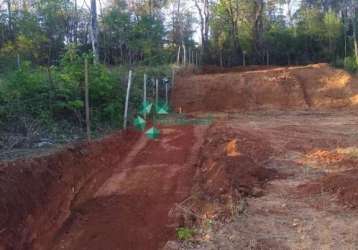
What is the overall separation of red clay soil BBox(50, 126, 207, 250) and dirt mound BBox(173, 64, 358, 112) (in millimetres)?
12956

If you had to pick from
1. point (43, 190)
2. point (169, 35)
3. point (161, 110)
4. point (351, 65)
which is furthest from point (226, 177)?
point (169, 35)

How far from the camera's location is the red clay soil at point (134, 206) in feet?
18.8

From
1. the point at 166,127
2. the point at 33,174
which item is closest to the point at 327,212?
the point at 33,174

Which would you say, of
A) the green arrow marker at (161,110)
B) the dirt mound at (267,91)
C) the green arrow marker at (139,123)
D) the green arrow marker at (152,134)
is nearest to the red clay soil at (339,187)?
the green arrow marker at (152,134)

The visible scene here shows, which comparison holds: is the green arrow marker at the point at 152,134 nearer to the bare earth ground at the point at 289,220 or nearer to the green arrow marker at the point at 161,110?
the green arrow marker at the point at 161,110

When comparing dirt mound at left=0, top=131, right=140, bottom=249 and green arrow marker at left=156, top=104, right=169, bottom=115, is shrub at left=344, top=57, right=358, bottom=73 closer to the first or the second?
green arrow marker at left=156, top=104, right=169, bottom=115

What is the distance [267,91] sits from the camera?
2484 cm

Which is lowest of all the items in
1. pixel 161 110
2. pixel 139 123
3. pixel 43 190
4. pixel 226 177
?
pixel 43 190

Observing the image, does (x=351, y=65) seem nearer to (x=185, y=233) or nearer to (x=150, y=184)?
(x=150, y=184)

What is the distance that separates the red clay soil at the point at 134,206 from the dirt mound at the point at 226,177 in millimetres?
269

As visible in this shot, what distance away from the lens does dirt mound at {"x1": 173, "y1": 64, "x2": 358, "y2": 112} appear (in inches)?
920

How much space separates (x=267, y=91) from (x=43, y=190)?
1894 cm

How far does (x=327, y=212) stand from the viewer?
6172 mm

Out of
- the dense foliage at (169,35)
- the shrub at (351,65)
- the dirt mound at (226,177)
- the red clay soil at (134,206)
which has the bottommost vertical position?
the red clay soil at (134,206)
